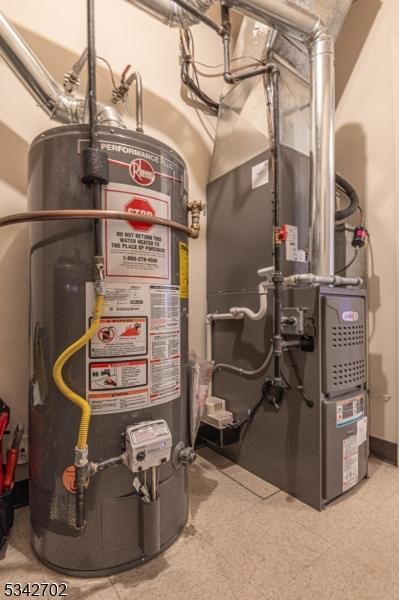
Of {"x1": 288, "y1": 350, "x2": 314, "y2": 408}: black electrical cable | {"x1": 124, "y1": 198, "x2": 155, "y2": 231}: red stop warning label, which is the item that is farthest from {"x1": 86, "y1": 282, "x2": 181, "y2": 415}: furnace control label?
{"x1": 288, "y1": 350, "x2": 314, "y2": 408}: black electrical cable

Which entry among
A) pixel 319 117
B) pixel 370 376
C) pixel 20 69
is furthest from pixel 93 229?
pixel 370 376

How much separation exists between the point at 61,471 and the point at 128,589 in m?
0.38

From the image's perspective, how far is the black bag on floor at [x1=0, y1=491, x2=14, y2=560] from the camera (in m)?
0.99

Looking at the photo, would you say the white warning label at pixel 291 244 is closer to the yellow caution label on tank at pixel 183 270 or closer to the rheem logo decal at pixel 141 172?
the yellow caution label on tank at pixel 183 270

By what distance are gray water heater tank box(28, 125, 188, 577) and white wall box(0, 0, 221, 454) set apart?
41 centimetres

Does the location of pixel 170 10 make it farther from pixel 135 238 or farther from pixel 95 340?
pixel 95 340

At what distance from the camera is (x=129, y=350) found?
0.89 m

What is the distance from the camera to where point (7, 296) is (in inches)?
49.9

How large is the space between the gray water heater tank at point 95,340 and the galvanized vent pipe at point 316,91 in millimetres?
752

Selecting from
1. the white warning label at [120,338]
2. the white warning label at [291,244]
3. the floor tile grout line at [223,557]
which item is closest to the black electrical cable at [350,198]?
the white warning label at [291,244]

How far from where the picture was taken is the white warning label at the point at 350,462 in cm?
123

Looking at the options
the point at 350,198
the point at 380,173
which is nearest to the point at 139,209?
the point at 350,198

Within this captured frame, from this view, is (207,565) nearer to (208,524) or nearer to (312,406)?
(208,524)

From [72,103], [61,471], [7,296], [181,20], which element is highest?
[181,20]
